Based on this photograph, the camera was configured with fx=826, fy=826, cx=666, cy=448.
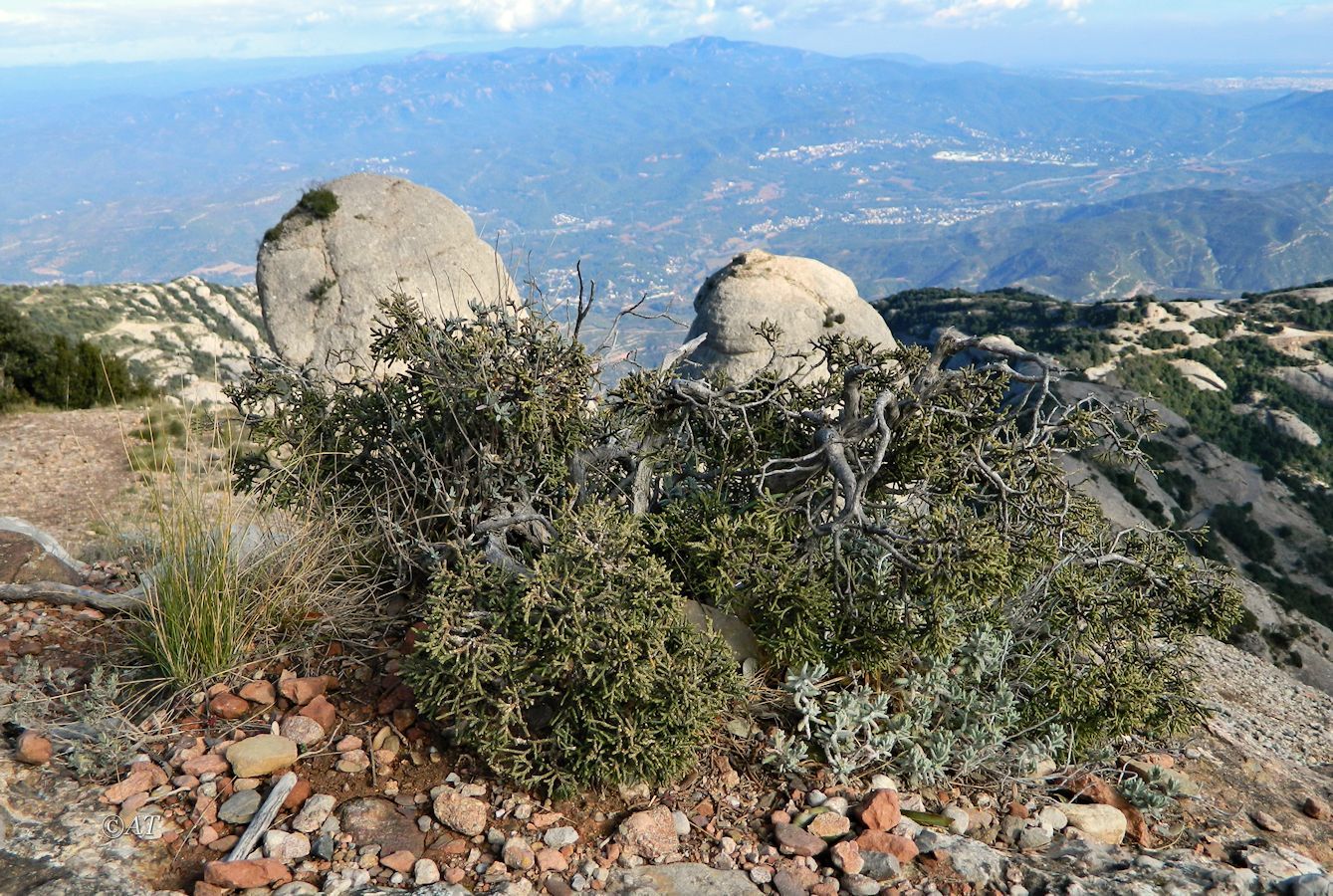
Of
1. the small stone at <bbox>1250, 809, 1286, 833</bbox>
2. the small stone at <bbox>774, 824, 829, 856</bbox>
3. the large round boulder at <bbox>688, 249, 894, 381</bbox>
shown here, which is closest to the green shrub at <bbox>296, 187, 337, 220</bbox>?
the large round boulder at <bbox>688, 249, 894, 381</bbox>

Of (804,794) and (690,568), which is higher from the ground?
(690,568)

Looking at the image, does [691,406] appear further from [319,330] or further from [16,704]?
[319,330]

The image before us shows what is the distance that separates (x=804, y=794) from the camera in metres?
4.02

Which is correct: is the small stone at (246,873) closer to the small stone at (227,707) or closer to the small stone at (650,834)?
the small stone at (227,707)

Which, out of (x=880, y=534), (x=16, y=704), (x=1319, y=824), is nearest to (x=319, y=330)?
(x=16, y=704)

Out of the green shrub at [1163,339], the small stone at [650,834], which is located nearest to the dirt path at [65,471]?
the small stone at [650,834]

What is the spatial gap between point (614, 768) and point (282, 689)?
1873 millimetres

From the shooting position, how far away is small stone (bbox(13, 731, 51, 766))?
→ 3.69m

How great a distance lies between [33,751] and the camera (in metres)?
3.70

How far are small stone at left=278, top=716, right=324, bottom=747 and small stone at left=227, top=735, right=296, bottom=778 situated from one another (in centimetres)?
10

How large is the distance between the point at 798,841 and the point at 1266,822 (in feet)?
10.7

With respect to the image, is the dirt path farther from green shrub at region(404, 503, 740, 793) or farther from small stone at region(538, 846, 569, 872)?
small stone at region(538, 846, 569, 872)

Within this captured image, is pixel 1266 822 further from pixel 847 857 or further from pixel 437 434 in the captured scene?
pixel 437 434

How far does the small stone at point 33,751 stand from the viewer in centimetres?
369
